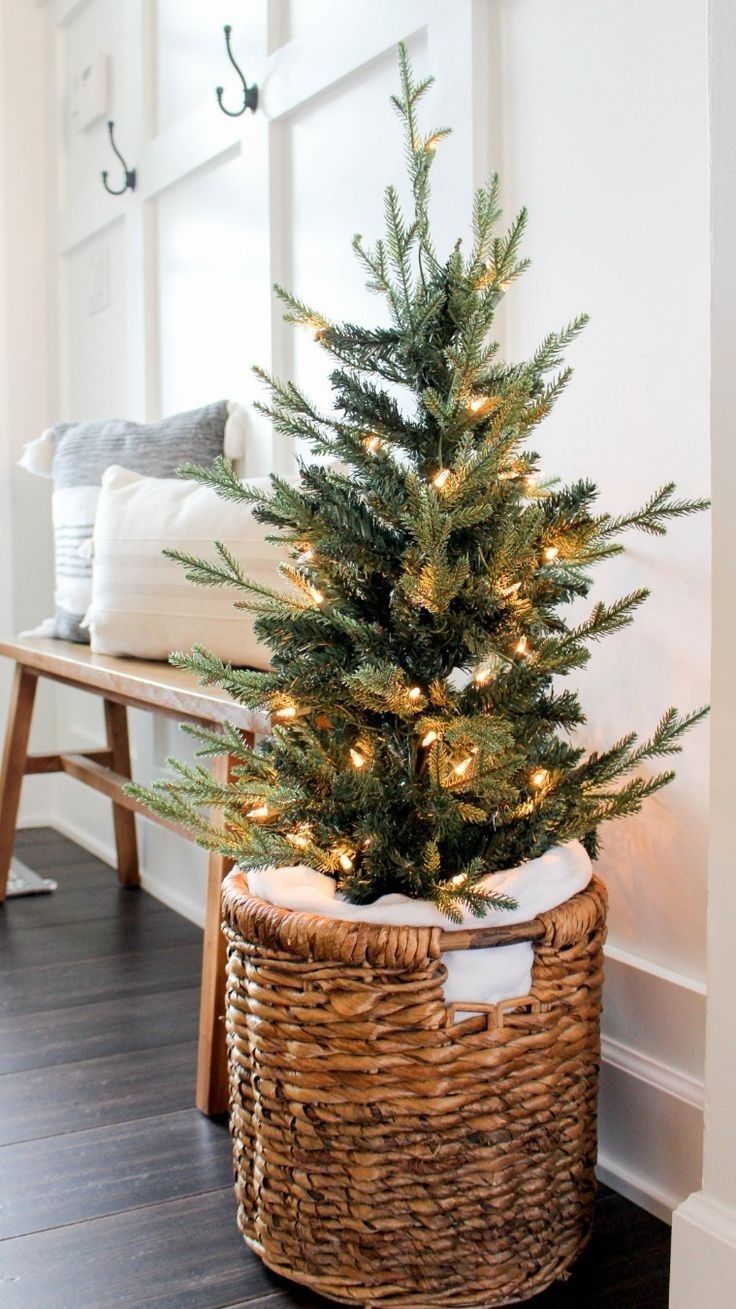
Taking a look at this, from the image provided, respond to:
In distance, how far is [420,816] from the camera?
113 centimetres

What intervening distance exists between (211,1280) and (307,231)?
1563mm

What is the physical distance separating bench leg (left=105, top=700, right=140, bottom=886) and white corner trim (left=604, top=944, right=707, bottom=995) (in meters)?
1.44

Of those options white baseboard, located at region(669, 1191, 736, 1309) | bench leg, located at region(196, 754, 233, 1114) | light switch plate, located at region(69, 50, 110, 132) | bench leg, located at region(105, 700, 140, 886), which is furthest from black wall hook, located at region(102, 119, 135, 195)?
white baseboard, located at region(669, 1191, 736, 1309)

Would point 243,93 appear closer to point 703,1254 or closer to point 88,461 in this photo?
point 88,461

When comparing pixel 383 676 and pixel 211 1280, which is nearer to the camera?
pixel 383 676

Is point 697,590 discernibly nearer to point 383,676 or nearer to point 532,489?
point 532,489

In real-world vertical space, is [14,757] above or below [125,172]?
below

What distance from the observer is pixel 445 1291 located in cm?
111

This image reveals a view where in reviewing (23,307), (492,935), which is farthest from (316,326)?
(23,307)

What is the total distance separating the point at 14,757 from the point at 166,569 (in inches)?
30.5

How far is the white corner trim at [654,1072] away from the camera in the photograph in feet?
4.22

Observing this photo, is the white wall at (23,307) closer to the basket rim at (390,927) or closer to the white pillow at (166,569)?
the white pillow at (166,569)

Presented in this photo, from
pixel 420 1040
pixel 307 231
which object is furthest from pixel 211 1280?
pixel 307 231

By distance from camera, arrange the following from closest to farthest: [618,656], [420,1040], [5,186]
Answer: [420,1040]
[618,656]
[5,186]
